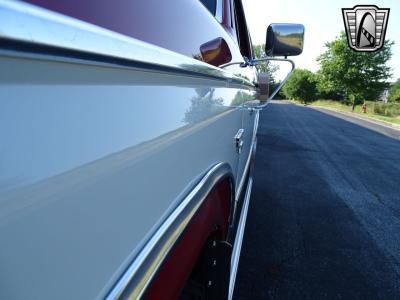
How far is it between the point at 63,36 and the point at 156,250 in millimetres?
463

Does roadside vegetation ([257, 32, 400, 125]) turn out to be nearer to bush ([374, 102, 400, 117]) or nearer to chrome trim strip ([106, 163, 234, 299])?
bush ([374, 102, 400, 117])

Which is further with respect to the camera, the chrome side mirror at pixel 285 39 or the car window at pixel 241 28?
the car window at pixel 241 28

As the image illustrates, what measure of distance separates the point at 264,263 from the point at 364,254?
3.32ft

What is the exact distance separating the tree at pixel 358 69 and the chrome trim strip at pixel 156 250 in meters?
40.2

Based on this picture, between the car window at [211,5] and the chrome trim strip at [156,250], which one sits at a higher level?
the car window at [211,5]

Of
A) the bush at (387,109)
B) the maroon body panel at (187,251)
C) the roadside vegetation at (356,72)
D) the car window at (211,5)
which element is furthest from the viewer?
the roadside vegetation at (356,72)

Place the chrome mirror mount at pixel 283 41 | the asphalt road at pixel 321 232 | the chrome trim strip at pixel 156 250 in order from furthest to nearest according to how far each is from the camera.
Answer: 1. the asphalt road at pixel 321 232
2. the chrome mirror mount at pixel 283 41
3. the chrome trim strip at pixel 156 250

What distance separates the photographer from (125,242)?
2.20 feet

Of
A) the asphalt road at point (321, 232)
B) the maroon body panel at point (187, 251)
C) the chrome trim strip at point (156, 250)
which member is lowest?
the asphalt road at point (321, 232)

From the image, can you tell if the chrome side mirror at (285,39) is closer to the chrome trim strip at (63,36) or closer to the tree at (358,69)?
the chrome trim strip at (63,36)

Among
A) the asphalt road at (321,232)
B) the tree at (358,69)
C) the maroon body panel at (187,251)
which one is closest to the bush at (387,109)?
the tree at (358,69)

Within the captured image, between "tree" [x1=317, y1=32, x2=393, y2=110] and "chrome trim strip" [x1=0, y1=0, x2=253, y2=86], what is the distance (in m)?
Result: 40.4

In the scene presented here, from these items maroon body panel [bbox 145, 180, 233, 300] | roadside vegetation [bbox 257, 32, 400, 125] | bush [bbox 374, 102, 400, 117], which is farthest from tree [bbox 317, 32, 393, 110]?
maroon body panel [bbox 145, 180, 233, 300]

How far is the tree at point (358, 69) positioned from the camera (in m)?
37.2
